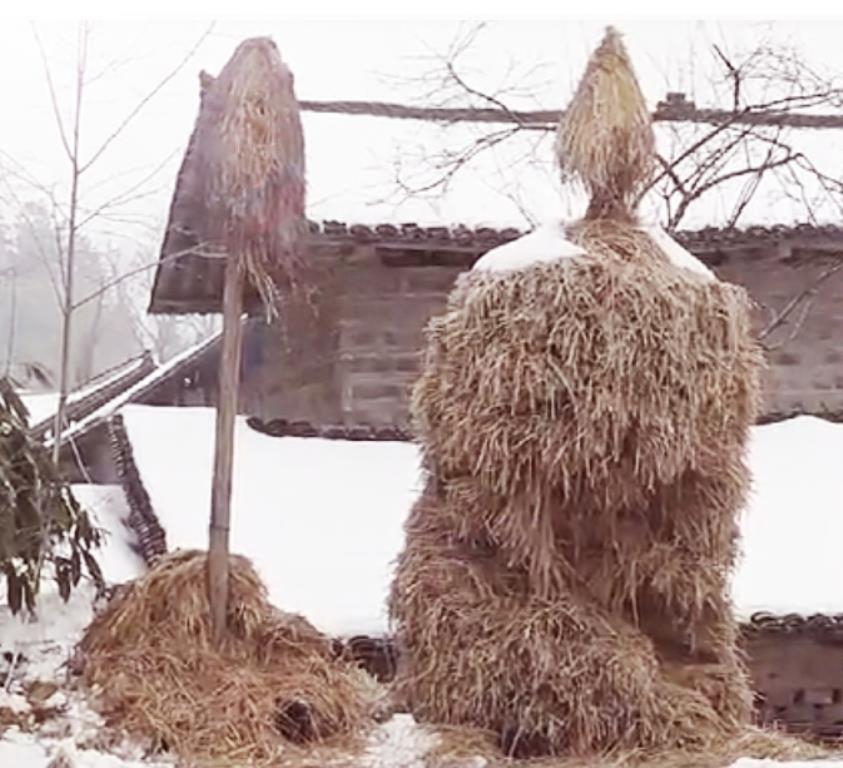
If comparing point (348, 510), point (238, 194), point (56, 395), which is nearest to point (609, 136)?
point (238, 194)

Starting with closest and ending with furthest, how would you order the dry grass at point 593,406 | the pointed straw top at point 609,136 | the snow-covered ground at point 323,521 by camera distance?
the dry grass at point 593,406 → the pointed straw top at point 609,136 → the snow-covered ground at point 323,521

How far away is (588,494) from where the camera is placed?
6.46 feet

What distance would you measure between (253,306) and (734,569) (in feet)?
3.05

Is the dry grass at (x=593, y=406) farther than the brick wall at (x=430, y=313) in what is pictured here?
No

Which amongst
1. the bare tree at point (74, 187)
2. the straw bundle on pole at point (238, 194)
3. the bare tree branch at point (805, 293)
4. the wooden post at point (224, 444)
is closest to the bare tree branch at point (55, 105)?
the bare tree at point (74, 187)

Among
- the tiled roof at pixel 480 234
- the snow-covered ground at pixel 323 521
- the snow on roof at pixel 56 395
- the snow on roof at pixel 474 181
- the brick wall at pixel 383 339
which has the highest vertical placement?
the snow on roof at pixel 474 181

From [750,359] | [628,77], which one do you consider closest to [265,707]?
[750,359]

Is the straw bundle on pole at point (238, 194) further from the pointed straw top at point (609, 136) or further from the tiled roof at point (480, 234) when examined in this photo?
the pointed straw top at point (609, 136)

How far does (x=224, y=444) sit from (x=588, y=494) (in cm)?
63

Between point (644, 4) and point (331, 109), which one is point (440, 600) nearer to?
point (331, 109)

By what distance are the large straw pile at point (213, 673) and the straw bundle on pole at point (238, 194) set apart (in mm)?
43

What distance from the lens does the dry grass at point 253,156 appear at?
2.05 metres

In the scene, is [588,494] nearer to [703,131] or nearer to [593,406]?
[593,406]

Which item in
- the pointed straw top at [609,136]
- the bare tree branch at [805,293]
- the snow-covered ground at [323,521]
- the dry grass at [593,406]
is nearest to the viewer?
the dry grass at [593,406]
